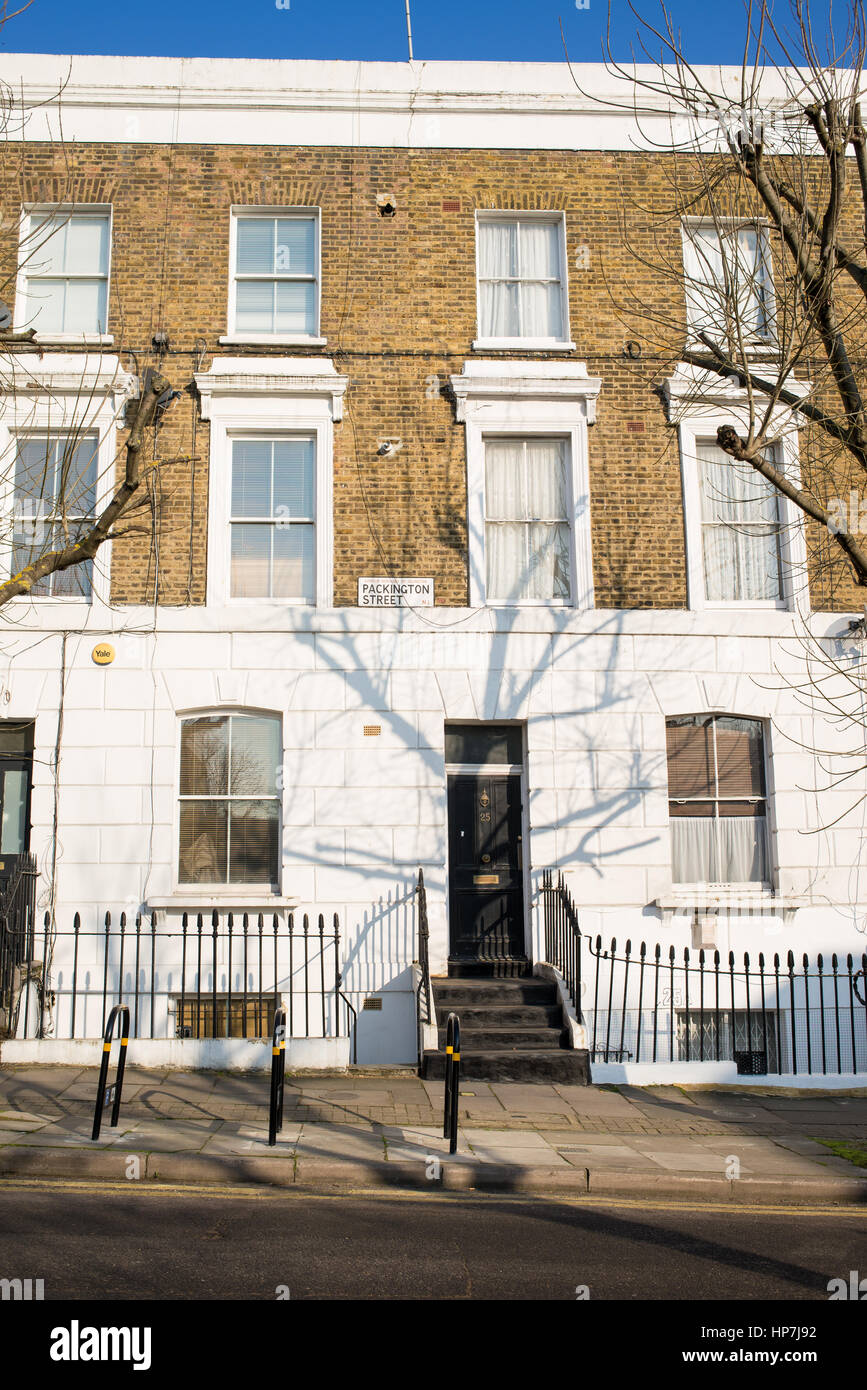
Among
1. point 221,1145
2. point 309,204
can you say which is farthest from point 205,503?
point 221,1145

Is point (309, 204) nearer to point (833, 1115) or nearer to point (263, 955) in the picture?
point (263, 955)

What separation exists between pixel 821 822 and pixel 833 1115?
3692 mm

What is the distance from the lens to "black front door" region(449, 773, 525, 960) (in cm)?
1287

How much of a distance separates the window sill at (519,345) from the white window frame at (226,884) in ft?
16.2

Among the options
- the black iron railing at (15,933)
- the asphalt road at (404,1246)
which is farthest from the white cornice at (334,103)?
the asphalt road at (404,1246)

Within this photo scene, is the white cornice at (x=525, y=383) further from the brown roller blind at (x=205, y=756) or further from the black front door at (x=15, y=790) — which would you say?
the black front door at (x=15, y=790)

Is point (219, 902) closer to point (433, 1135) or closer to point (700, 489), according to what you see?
point (433, 1135)

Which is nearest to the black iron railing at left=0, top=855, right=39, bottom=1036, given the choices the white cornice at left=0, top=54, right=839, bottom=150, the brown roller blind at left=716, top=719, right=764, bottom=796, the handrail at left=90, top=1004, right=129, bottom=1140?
the handrail at left=90, top=1004, right=129, bottom=1140

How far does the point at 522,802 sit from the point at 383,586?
294 cm

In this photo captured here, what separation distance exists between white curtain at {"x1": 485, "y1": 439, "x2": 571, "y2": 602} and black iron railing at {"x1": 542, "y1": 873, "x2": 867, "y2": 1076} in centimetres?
347

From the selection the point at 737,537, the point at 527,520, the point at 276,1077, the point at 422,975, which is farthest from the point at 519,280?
the point at 276,1077

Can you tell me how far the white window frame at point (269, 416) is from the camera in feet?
42.7

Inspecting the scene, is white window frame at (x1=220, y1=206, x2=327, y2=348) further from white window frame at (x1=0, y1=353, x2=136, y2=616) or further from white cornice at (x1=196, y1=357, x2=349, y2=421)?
white window frame at (x1=0, y1=353, x2=136, y2=616)
